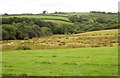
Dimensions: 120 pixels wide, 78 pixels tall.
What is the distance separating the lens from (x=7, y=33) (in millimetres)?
81000

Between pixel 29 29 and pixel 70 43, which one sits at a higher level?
pixel 29 29

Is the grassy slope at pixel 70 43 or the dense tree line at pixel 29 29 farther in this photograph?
the dense tree line at pixel 29 29

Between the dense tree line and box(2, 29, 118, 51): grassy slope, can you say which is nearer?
box(2, 29, 118, 51): grassy slope

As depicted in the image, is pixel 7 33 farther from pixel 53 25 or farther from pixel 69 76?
pixel 69 76

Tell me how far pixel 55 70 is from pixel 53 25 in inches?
3297

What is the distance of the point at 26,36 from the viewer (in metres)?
83.2

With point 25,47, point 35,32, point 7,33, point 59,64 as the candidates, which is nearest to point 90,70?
point 59,64

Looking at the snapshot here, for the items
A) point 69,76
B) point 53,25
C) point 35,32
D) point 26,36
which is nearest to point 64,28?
point 53,25

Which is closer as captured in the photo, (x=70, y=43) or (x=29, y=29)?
(x=70, y=43)

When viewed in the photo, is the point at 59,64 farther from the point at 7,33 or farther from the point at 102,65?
the point at 7,33

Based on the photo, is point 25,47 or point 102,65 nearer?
point 102,65

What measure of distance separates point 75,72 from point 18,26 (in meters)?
65.4

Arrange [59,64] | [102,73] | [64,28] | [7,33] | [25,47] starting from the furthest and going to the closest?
[64,28] < [7,33] < [25,47] < [59,64] < [102,73]

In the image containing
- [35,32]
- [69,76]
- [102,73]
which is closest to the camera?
[69,76]
